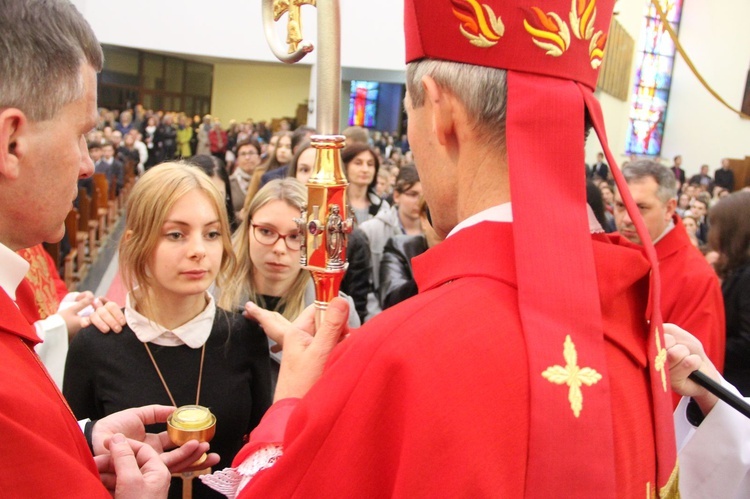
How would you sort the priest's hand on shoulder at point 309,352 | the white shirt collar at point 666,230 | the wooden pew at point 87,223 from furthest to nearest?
1. the wooden pew at point 87,223
2. the white shirt collar at point 666,230
3. the priest's hand on shoulder at point 309,352

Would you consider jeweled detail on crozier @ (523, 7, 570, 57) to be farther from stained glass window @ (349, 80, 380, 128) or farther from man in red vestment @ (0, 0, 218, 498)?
stained glass window @ (349, 80, 380, 128)

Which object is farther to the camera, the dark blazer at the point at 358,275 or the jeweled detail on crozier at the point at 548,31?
the dark blazer at the point at 358,275

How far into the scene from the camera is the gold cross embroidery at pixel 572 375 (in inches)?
38.1

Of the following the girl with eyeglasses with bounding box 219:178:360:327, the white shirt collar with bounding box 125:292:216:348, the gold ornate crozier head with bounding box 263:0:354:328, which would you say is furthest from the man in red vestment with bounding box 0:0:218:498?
the girl with eyeglasses with bounding box 219:178:360:327

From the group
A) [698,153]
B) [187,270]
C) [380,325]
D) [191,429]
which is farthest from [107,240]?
[698,153]

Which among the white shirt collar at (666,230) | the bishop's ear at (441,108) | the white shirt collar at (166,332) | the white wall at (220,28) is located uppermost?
the white wall at (220,28)

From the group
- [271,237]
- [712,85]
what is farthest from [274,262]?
[712,85]

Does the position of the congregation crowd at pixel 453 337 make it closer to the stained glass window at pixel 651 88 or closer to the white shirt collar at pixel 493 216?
the white shirt collar at pixel 493 216

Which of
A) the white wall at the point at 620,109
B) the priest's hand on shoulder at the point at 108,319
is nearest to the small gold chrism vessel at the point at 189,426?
the priest's hand on shoulder at the point at 108,319

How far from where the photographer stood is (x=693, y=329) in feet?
10.1

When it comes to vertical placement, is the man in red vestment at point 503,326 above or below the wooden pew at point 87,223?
above

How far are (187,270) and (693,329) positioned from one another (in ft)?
7.40

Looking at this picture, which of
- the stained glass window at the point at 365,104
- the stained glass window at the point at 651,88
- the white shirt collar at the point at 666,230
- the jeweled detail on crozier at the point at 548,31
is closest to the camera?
the jeweled detail on crozier at the point at 548,31

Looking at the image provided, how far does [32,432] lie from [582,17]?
1055 mm
